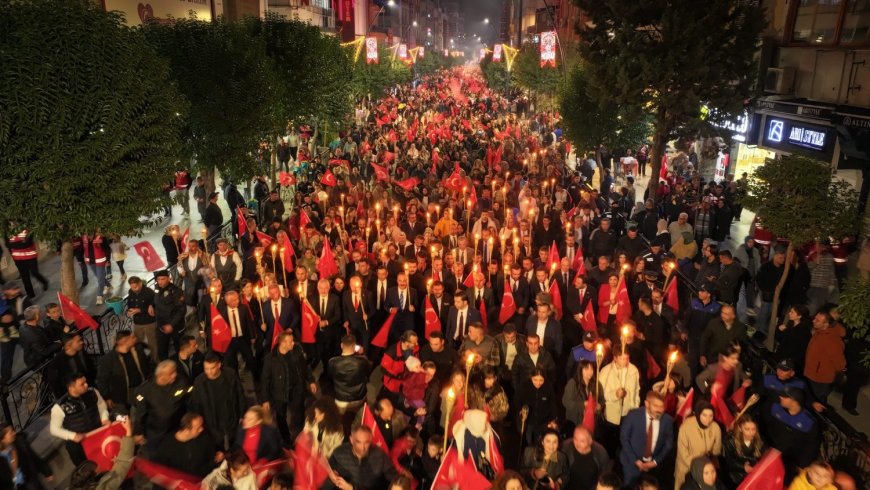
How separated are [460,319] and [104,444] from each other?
181 inches

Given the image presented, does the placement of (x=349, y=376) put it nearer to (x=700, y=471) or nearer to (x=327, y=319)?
(x=327, y=319)

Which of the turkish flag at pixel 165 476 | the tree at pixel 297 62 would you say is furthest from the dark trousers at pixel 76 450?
the tree at pixel 297 62

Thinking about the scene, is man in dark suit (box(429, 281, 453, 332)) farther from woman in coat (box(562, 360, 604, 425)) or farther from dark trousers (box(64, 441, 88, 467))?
dark trousers (box(64, 441, 88, 467))

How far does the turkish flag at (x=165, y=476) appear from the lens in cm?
571

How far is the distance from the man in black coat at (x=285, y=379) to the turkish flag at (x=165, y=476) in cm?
157

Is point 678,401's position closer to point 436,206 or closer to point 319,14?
point 436,206

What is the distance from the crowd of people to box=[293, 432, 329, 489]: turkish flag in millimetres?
15

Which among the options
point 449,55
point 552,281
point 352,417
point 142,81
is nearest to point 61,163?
point 142,81

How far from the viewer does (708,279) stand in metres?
11.0

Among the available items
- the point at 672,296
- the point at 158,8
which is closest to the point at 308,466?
the point at 672,296

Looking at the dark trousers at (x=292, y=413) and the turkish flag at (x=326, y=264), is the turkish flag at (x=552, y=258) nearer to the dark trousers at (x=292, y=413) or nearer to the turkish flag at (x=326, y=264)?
the turkish flag at (x=326, y=264)

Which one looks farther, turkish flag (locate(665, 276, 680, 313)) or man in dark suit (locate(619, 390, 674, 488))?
turkish flag (locate(665, 276, 680, 313))

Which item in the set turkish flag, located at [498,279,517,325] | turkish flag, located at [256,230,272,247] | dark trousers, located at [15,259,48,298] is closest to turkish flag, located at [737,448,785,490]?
turkish flag, located at [498,279,517,325]

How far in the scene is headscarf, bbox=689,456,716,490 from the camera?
576cm
